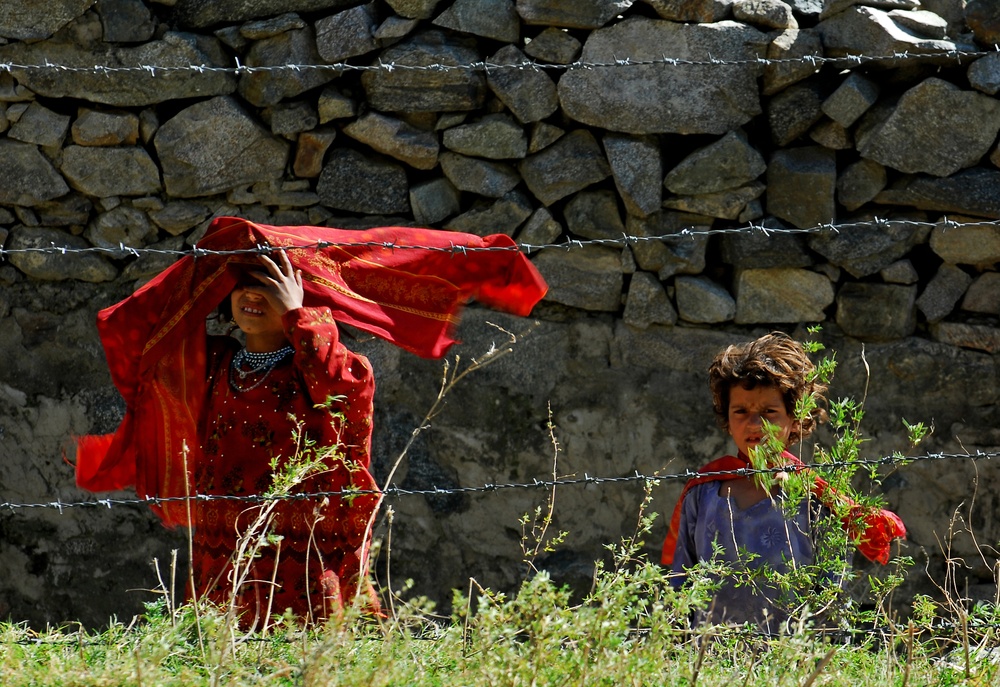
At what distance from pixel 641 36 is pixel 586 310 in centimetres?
94

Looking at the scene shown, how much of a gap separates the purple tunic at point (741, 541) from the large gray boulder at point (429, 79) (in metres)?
1.69

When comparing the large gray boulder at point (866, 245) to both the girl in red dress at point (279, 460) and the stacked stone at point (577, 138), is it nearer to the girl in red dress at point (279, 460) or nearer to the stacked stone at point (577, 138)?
the stacked stone at point (577, 138)

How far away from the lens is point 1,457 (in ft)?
14.0

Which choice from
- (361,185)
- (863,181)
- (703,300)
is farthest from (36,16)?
(863,181)

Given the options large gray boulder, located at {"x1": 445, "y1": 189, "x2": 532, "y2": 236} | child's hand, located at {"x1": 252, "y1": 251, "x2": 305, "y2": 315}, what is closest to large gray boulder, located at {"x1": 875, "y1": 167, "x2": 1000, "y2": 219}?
large gray boulder, located at {"x1": 445, "y1": 189, "x2": 532, "y2": 236}

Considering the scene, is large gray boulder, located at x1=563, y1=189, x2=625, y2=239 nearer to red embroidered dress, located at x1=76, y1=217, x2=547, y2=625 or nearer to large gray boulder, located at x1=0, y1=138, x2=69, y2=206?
red embroidered dress, located at x1=76, y1=217, x2=547, y2=625

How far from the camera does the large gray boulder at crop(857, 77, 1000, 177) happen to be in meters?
3.74

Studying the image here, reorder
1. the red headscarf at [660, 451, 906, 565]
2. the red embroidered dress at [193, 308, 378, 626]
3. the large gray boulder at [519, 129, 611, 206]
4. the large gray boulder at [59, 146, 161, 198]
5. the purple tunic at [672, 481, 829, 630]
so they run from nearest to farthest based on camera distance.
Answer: the red headscarf at [660, 451, 906, 565] → the red embroidered dress at [193, 308, 378, 626] → the purple tunic at [672, 481, 829, 630] → the large gray boulder at [519, 129, 611, 206] → the large gray boulder at [59, 146, 161, 198]

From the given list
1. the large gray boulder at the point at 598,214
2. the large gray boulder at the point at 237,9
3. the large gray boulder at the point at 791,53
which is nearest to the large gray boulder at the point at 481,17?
the large gray boulder at the point at 237,9

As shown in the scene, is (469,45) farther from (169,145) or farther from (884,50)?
(884,50)

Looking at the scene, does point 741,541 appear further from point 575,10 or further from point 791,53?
point 575,10

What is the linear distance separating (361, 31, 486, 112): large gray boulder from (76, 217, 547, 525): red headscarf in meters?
1.23

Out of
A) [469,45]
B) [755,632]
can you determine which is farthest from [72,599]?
[755,632]

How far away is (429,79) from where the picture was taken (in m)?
3.89
